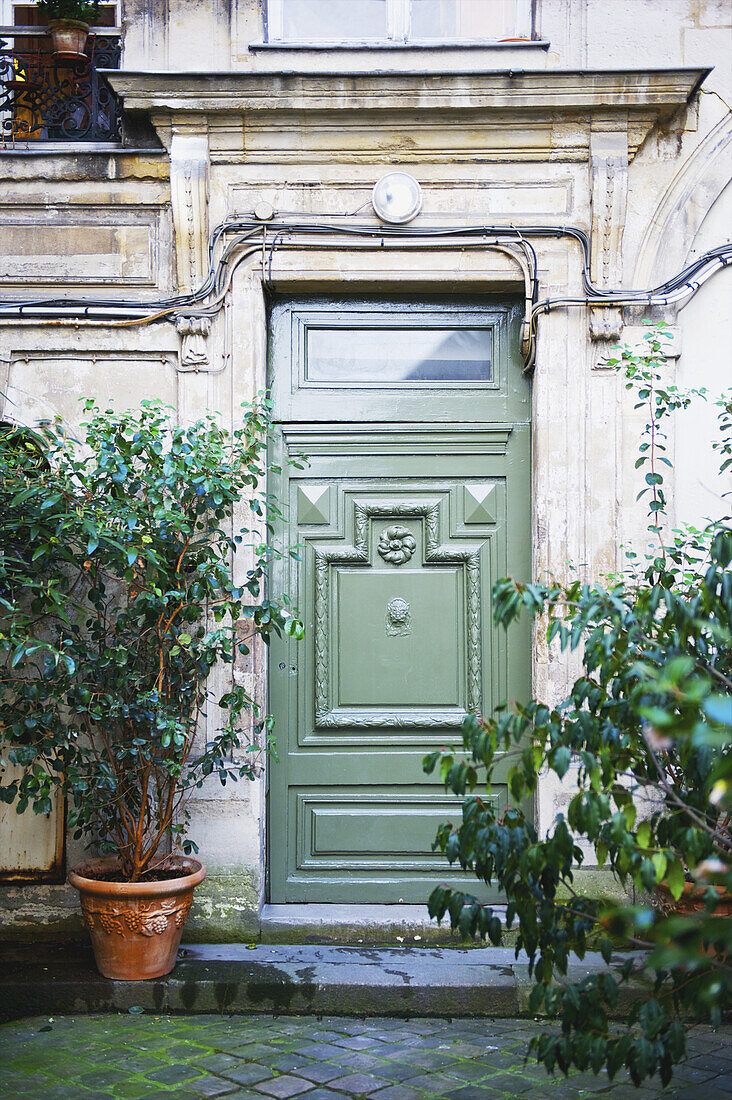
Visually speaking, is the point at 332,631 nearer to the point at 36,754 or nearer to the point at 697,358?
the point at 36,754

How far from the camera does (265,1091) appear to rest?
11.1ft

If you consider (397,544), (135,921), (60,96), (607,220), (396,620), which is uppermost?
(60,96)

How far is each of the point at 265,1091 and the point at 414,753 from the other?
73.8 inches

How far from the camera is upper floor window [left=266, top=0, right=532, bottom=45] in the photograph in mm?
5023

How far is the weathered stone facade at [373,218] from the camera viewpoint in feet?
15.5

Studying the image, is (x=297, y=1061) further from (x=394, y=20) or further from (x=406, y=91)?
(x=394, y=20)

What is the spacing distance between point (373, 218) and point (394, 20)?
110 cm

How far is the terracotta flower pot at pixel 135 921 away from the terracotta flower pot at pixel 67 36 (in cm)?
399

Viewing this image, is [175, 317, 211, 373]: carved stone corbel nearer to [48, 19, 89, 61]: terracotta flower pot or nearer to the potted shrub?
the potted shrub

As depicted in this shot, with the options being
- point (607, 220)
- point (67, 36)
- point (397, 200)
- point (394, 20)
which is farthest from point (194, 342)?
point (607, 220)

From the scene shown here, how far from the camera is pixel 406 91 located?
15.5ft

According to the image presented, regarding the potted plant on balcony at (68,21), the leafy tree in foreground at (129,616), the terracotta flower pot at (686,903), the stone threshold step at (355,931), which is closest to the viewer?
the terracotta flower pot at (686,903)

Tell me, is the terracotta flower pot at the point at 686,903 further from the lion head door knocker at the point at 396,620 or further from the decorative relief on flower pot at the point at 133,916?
the decorative relief on flower pot at the point at 133,916

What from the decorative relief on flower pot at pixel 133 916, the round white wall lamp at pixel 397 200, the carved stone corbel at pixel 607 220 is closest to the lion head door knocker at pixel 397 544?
the carved stone corbel at pixel 607 220
